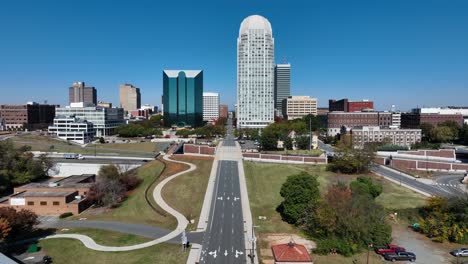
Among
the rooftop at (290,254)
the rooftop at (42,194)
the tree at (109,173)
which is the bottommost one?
the rooftop at (290,254)

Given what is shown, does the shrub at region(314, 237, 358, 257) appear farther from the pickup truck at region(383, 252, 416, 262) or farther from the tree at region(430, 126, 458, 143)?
the tree at region(430, 126, 458, 143)

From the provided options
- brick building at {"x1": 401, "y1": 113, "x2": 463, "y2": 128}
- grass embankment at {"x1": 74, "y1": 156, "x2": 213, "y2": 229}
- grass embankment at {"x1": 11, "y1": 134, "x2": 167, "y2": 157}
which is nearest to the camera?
grass embankment at {"x1": 74, "y1": 156, "x2": 213, "y2": 229}

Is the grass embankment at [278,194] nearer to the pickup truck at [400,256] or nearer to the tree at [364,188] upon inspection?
the pickup truck at [400,256]

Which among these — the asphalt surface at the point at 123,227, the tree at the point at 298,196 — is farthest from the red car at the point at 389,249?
the asphalt surface at the point at 123,227

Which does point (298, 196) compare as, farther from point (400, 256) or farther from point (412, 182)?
point (412, 182)

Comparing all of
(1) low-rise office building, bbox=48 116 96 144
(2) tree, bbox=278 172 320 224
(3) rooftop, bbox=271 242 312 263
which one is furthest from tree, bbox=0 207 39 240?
(1) low-rise office building, bbox=48 116 96 144

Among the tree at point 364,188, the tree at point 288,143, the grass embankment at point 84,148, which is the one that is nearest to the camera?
the tree at point 364,188
